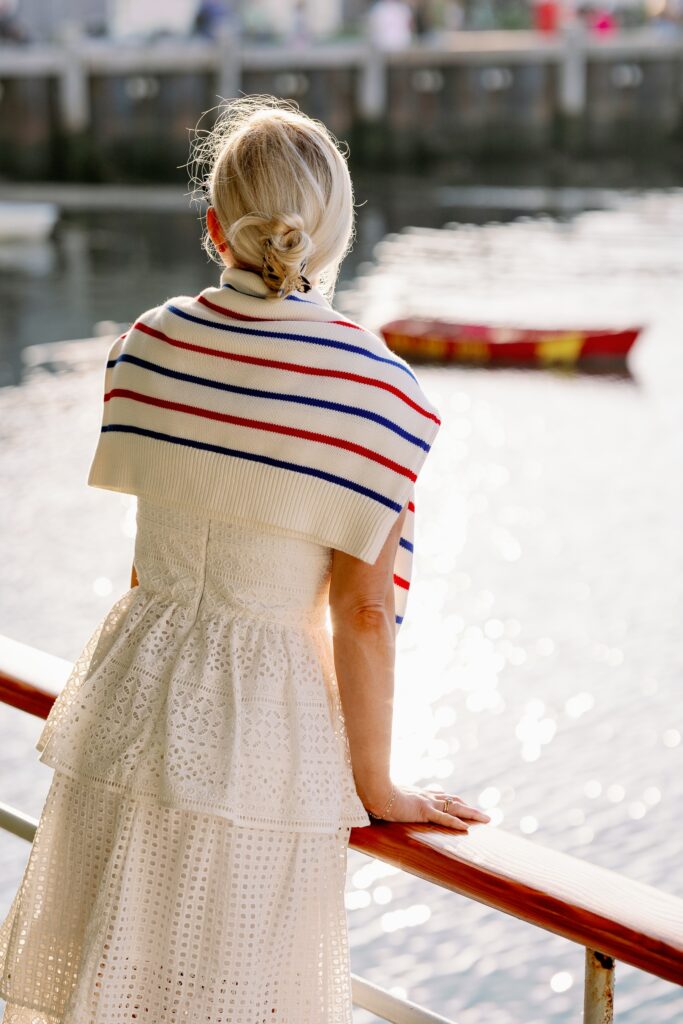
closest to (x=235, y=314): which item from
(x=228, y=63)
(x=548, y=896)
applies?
(x=548, y=896)

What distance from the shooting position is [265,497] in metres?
1.09

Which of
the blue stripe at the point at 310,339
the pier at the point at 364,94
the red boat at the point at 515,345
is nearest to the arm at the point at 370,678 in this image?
the blue stripe at the point at 310,339

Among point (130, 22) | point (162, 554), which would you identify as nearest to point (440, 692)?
point (162, 554)

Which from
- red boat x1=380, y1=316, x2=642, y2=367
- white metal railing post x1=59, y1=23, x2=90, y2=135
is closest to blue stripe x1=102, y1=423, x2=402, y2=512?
red boat x1=380, y1=316, x2=642, y2=367

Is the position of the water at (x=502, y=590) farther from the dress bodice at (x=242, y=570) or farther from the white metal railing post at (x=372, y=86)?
the white metal railing post at (x=372, y=86)

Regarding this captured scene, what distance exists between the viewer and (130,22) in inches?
1208

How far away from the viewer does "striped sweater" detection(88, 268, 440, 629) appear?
1.07 m

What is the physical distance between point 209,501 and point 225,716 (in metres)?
0.16

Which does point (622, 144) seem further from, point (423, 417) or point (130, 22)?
point (423, 417)

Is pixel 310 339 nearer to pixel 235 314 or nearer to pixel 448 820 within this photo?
pixel 235 314

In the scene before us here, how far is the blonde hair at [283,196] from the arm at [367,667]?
21cm

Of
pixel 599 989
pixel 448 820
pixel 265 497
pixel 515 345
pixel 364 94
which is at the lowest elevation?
pixel 599 989

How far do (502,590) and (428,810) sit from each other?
7.29 m

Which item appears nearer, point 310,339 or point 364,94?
point 310,339
